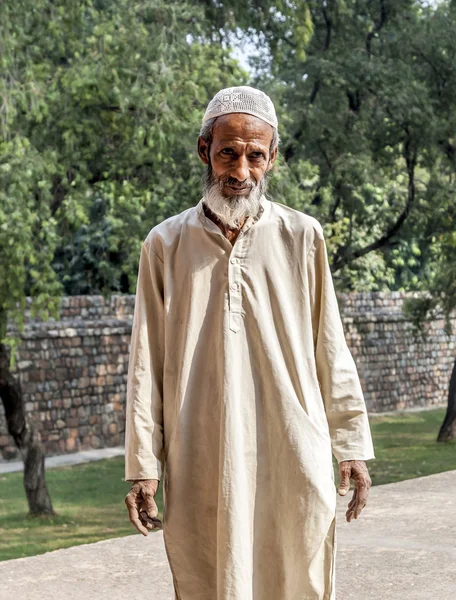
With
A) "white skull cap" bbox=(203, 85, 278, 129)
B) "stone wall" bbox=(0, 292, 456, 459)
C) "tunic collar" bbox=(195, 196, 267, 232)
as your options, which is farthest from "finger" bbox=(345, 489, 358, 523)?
"stone wall" bbox=(0, 292, 456, 459)

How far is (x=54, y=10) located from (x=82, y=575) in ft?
21.1

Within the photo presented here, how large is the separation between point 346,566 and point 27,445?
7.72 m

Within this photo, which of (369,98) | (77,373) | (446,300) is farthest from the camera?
(77,373)

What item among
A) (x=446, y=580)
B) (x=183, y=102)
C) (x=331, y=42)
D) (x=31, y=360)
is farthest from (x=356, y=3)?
(x=446, y=580)

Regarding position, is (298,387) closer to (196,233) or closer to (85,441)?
(196,233)

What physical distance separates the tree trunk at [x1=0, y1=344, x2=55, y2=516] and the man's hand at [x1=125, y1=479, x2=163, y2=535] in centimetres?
937

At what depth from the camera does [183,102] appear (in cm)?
1053

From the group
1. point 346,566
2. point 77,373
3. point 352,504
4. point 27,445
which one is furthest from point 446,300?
point 352,504

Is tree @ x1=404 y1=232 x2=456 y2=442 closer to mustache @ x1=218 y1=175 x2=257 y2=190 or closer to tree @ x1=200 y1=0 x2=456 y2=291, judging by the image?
tree @ x1=200 y1=0 x2=456 y2=291

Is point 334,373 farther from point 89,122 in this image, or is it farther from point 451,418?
point 451,418

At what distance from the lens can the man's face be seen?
305 cm

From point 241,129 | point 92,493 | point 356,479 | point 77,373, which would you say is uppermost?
point 241,129

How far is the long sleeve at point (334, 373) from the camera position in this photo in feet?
10.0

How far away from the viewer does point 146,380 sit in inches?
119
